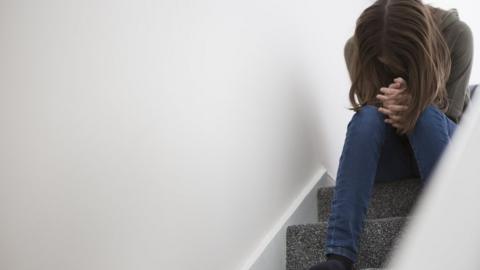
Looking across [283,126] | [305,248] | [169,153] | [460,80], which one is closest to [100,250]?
[169,153]

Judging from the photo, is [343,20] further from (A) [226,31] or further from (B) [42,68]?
(B) [42,68]

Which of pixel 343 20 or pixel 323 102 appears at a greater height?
pixel 343 20

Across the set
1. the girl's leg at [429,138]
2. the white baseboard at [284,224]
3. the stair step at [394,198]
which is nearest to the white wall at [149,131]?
the white baseboard at [284,224]

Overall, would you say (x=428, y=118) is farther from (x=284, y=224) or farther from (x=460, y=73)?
(x=284, y=224)

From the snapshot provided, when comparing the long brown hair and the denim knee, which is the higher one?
the long brown hair

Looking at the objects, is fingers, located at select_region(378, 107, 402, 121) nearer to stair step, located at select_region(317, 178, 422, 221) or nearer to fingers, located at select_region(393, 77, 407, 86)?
fingers, located at select_region(393, 77, 407, 86)

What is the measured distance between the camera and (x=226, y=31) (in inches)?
42.5

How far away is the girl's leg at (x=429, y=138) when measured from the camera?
887 mm

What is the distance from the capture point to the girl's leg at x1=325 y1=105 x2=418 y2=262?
826mm

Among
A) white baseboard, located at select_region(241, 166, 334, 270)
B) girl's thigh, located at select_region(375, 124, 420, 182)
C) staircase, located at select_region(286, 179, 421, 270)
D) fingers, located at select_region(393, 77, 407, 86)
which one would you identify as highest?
fingers, located at select_region(393, 77, 407, 86)

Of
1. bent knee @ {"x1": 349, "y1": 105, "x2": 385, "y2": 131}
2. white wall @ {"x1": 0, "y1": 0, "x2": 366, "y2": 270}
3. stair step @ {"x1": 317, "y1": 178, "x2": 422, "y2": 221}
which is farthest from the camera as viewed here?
stair step @ {"x1": 317, "y1": 178, "x2": 422, "y2": 221}

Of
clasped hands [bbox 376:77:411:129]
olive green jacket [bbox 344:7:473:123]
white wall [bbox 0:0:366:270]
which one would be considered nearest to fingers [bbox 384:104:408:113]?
clasped hands [bbox 376:77:411:129]

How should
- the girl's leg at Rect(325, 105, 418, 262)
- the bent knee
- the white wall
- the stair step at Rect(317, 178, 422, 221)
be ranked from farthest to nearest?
1. the stair step at Rect(317, 178, 422, 221)
2. the bent knee
3. the girl's leg at Rect(325, 105, 418, 262)
4. the white wall

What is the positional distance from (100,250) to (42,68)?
0.84ft
